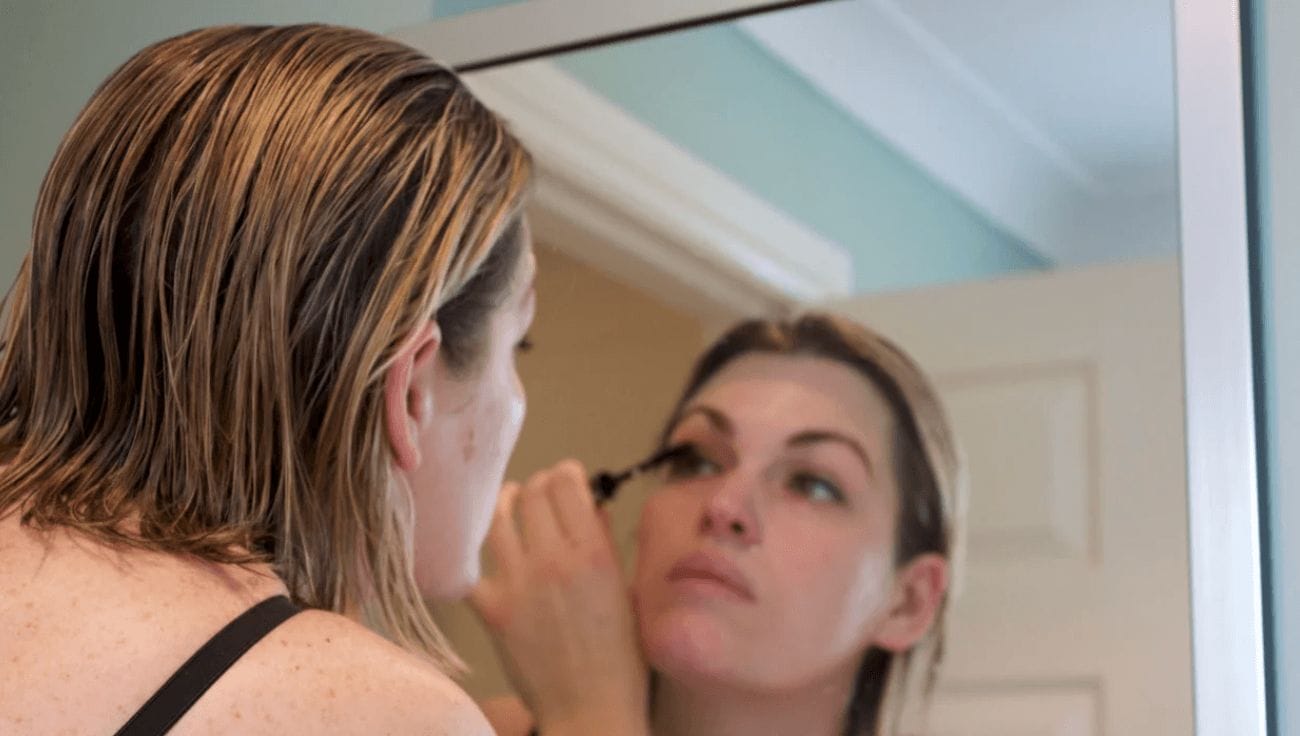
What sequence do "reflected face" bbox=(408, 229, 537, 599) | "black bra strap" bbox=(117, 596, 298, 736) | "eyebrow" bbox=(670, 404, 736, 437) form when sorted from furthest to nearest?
"eyebrow" bbox=(670, 404, 736, 437) < "reflected face" bbox=(408, 229, 537, 599) < "black bra strap" bbox=(117, 596, 298, 736)

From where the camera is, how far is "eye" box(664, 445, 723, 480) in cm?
117

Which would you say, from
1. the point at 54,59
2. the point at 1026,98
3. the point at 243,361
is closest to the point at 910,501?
the point at 1026,98

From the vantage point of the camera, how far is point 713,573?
116cm

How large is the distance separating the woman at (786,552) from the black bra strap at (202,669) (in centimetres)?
48

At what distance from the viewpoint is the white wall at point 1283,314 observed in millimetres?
1010

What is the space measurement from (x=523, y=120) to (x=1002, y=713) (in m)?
0.58

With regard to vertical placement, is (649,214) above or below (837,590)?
above

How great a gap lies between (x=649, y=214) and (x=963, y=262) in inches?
9.6

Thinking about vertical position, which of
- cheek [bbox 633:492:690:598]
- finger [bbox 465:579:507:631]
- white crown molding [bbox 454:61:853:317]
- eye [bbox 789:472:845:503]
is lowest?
finger [bbox 465:579:507:631]

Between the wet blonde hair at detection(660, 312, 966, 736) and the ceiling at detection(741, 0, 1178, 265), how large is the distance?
12 centimetres

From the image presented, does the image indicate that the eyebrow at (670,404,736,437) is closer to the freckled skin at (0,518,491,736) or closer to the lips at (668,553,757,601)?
the lips at (668,553,757,601)

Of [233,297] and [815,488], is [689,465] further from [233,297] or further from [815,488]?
[233,297]

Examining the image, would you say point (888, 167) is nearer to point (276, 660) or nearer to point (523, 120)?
point (523, 120)

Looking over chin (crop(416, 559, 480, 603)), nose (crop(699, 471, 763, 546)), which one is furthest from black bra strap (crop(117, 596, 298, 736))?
nose (crop(699, 471, 763, 546))
